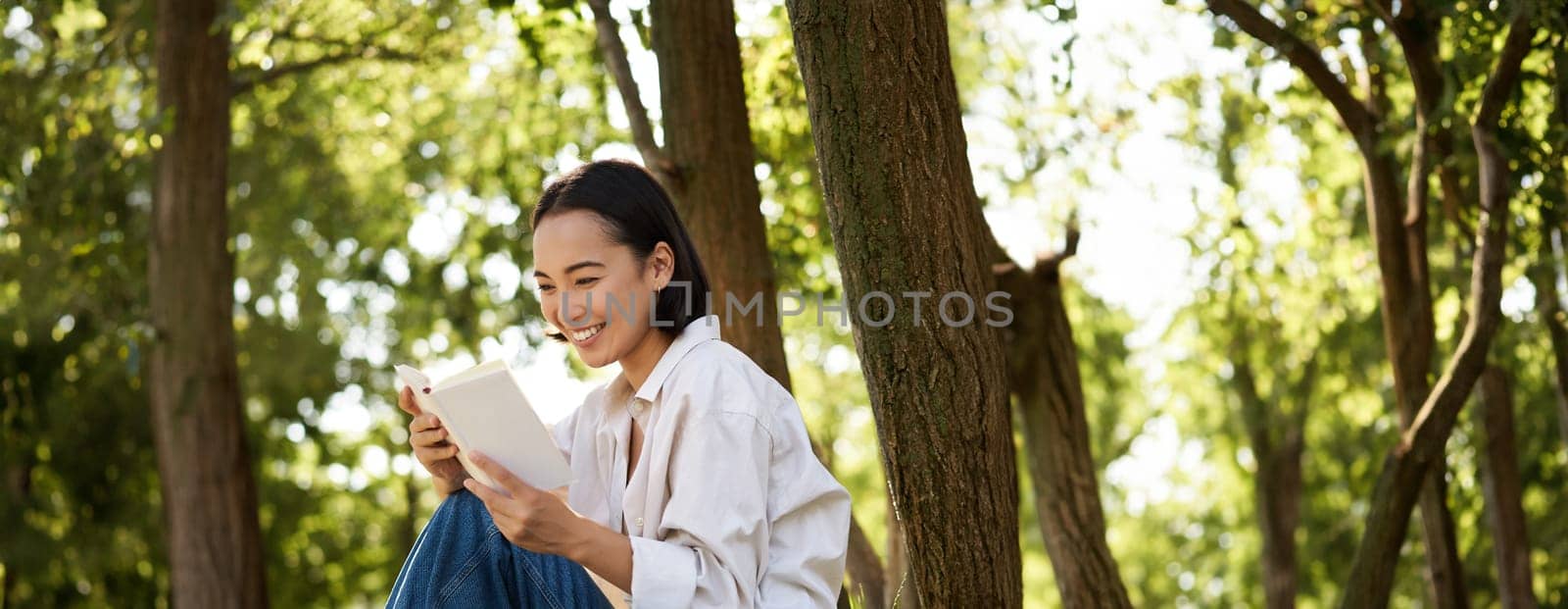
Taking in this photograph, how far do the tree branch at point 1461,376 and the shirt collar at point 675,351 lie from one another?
3.00 meters

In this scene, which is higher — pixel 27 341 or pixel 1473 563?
pixel 27 341

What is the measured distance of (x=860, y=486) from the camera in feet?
72.8

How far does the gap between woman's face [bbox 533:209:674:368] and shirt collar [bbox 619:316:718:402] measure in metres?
0.08

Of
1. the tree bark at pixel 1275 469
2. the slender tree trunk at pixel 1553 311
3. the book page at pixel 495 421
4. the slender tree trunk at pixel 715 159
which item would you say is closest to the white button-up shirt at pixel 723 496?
the book page at pixel 495 421

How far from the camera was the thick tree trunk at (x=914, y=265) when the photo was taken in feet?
10.2

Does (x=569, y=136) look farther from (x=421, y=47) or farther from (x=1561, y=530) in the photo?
(x=1561, y=530)

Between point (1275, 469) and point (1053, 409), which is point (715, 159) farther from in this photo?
point (1275, 469)

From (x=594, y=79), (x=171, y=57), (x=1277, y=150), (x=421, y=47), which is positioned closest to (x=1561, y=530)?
(x=1277, y=150)

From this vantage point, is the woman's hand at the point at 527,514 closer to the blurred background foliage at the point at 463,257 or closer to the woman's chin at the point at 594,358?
the woman's chin at the point at 594,358

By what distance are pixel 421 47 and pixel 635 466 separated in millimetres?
8166

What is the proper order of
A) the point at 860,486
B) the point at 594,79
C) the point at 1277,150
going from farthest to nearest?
the point at 860,486, the point at 1277,150, the point at 594,79

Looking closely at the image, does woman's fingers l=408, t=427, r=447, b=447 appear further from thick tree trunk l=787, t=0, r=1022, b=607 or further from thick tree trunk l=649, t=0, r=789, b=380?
thick tree trunk l=649, t=0, r=789, b=380

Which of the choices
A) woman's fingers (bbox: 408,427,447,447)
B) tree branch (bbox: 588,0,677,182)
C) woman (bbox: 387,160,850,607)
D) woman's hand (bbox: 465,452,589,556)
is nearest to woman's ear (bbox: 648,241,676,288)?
A: woman (bbox: 387,160,850,607)

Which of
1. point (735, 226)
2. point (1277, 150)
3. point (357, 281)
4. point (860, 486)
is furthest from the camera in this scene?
point (860, 486)
